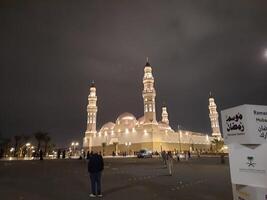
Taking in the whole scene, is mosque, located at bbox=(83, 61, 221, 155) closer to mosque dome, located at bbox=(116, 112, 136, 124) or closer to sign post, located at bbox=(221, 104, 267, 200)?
mosque dome, located at bbox=(116, 112, 136, 124)

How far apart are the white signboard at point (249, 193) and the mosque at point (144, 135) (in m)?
61.0

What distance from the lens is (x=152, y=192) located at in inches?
356

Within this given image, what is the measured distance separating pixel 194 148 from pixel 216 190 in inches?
3049

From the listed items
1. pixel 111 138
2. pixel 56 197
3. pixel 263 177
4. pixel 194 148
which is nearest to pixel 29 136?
pixel 111 138

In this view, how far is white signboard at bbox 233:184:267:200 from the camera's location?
193 inches

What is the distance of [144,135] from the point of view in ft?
224

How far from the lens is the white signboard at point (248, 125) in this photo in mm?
5242

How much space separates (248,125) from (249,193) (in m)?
1.48

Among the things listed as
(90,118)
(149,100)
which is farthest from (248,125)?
(90,118)

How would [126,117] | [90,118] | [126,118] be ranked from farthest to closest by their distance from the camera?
[126,117]
[126,118]
[90,118]

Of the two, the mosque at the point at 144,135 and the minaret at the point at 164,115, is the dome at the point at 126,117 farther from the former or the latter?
the minaret at the point at 164,115

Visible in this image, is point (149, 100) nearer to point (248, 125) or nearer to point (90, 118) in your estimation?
point (90, 118)

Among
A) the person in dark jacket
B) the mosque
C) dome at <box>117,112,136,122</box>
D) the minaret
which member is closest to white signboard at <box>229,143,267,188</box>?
the person in dark jacket

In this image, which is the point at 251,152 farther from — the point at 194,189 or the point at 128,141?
the point at 128,141
